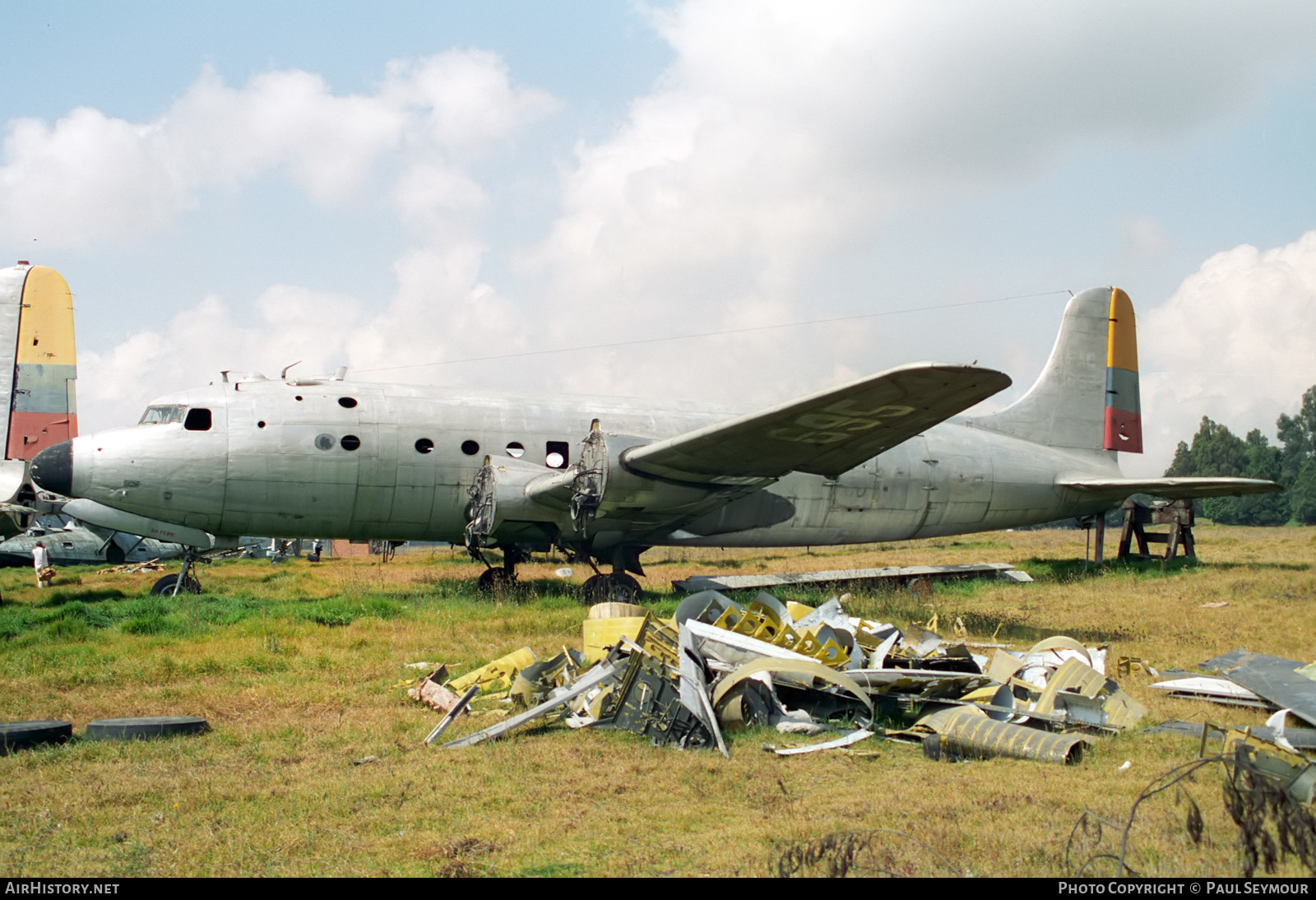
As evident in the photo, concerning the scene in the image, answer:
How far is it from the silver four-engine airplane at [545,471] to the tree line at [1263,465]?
311ft

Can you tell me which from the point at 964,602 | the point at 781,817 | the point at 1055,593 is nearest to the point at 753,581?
the point at 964,602

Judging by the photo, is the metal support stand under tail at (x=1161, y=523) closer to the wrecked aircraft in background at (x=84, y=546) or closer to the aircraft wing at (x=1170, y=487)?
the aircraft wing at (x=1170, y=487)

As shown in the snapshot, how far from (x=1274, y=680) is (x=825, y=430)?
5827 mm

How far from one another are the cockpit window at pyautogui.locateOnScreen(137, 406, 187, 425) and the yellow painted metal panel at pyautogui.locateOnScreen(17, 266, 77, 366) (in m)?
10.2

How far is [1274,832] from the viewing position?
13.0 feet

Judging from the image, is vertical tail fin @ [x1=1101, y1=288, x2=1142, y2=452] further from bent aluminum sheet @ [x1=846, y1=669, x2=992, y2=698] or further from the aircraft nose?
the aircraft nose

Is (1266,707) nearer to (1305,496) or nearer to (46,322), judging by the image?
(46,322)

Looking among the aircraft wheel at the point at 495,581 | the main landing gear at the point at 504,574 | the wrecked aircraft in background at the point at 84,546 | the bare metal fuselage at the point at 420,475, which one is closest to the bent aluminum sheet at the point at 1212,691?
the bare metal fuselage at the point at 420,475

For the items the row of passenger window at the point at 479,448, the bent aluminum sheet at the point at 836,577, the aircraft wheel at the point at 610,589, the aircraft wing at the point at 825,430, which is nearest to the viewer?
the aircraft wing at the point at 825,430

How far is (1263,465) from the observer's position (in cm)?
10594

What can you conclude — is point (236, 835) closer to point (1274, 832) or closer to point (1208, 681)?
point (1274, 832)

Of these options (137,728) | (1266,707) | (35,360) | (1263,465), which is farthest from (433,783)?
(1263,465)

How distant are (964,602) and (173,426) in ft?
42.5

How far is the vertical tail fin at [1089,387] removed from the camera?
18844 mm
